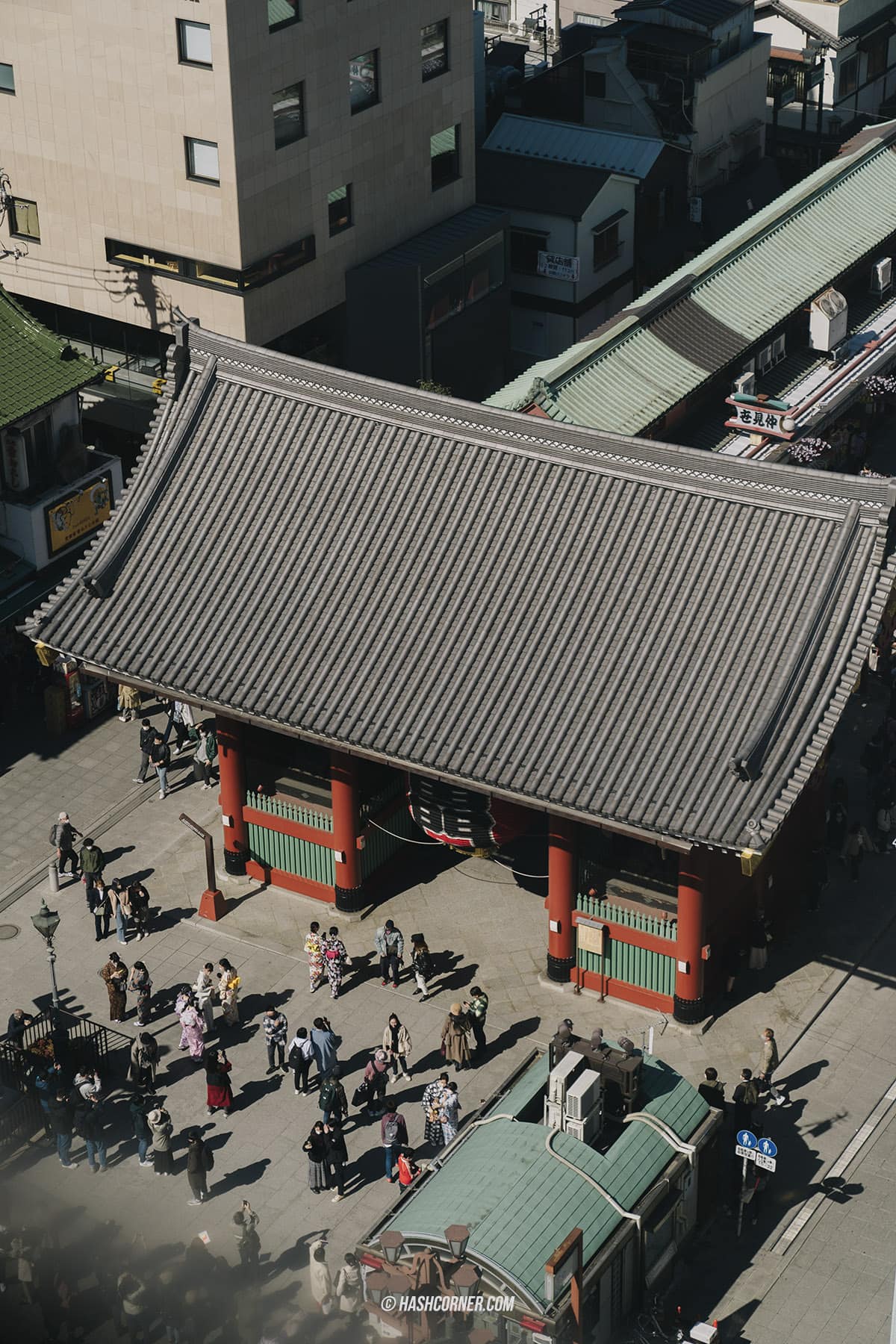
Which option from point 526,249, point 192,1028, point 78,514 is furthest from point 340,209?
point 192,1028

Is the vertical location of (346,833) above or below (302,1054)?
above

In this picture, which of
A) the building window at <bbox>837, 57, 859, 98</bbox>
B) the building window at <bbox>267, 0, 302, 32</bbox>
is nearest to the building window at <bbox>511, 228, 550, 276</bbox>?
the building window at <bbox>267, 0, 302, 32</bbox>

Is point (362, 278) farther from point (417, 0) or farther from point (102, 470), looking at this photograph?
point (102, 470)

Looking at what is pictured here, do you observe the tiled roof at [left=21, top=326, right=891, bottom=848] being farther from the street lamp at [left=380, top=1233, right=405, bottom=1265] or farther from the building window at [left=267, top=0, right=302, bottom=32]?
the building window at [left=267, top=0, right=302, bottom=32]

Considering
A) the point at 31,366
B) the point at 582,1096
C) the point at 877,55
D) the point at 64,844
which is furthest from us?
the point at 877,55

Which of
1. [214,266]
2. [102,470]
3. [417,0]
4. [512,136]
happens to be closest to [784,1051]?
[102,470]

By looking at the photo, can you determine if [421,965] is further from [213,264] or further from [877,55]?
[877,55]

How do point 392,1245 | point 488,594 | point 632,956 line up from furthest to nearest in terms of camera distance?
point 632,956 < point 488,594 < point 392,1245

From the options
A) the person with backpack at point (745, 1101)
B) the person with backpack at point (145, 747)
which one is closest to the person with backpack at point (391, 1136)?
the person with backpack at point (745, 1101)

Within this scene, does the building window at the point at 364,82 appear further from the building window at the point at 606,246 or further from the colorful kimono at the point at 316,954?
the colorful kimono at the point at 316,954
